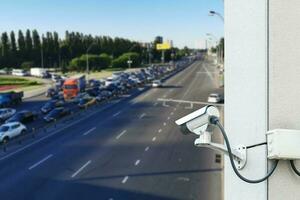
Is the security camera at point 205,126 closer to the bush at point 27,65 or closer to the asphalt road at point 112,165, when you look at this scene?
the asphalt road at point 112,165

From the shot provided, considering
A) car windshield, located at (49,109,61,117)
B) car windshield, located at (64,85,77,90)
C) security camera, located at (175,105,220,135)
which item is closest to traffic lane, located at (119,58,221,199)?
car windshield, located at (49,109,61,117)

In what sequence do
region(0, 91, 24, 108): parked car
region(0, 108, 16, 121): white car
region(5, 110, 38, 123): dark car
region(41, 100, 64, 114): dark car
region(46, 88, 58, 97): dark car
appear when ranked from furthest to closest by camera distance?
region(46, 88, 58, 97): dark car → region(0, 91, 24, 108): parked car → region(41, 100, 64, 114): dark car → region(0, 108, 16, 121): white car → region(5, 110, 38, 123): dark car

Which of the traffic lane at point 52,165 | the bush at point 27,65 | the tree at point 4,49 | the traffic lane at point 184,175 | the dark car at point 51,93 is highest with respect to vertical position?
the tree at point 4,49

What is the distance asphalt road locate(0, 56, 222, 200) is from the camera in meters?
20.4

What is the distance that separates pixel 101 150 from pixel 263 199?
86.2ft

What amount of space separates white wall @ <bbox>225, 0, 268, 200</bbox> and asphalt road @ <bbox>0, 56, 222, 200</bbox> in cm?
1541

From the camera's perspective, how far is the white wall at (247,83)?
368cm

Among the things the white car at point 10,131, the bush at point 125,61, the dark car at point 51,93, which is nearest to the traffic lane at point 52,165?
the white car at point 10,131

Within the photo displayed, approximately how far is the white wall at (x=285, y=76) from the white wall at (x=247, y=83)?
0.21 ft

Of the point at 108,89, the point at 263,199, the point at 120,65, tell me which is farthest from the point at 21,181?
the point at 120,65

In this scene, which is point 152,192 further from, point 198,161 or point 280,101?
point 280,101

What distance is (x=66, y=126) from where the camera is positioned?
39.5 m

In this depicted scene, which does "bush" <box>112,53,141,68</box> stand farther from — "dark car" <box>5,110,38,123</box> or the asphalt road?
the asphalt road

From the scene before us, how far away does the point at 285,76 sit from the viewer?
360cm
